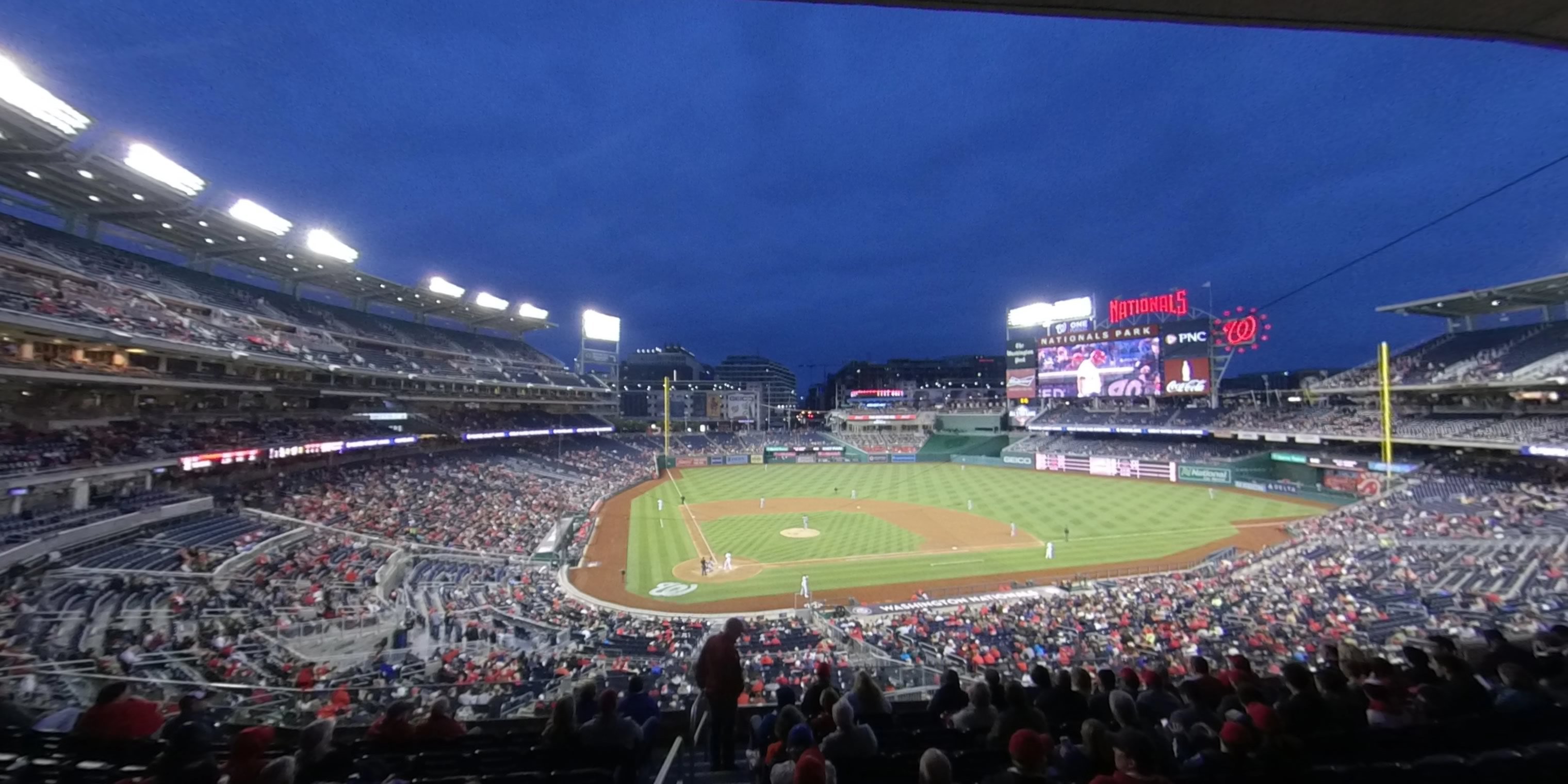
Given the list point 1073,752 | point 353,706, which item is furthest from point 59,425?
point 1073,752

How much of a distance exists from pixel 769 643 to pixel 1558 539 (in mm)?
25540

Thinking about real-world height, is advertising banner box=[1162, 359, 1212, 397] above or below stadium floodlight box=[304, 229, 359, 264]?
below

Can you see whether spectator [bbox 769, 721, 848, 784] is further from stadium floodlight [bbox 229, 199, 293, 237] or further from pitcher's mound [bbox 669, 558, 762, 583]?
stadium floodlight [bbox 229, 199, 293, 237]

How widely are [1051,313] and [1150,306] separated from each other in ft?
34.5

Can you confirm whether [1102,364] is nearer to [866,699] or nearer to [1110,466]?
[1110,466]

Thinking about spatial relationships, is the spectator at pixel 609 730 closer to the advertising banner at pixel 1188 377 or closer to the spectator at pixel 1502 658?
the spectator at pixel 1502 658

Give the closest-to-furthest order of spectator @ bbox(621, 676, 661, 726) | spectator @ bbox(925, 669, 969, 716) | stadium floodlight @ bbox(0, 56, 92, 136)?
spectator @ bbox(621, 676, 661, 726)
spectator @ bbox(925, 669, 969, 716)
stadium floodlight @ bbox(0, 56, 92, 136)

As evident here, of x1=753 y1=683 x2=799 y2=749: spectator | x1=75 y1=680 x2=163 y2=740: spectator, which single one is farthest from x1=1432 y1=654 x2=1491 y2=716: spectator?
x1=75 y1=680 x2=163 y2=740: spectator

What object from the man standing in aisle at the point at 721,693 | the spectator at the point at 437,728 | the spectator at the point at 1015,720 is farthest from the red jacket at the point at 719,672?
the spectator at the point at 1015,720

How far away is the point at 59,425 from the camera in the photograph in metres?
19.4

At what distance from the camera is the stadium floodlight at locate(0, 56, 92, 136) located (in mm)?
16375

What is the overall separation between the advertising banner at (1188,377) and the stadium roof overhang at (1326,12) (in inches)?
2112

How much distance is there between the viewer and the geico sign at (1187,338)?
49031 millimetres

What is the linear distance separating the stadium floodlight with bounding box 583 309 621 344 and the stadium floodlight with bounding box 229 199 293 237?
3690 cm
